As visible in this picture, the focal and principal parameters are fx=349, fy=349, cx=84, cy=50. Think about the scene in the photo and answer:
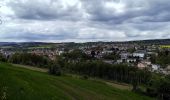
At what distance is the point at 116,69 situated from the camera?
465 ft

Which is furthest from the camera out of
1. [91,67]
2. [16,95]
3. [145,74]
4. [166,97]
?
[91,67]

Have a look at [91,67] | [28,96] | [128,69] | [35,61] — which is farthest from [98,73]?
[28,96]

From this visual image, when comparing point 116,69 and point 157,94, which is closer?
point 157,94

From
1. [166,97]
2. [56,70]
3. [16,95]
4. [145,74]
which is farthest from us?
[145,74]

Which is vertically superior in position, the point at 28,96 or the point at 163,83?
the point at 28,96

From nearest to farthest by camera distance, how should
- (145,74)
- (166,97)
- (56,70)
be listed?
1. (56,70)
2. (166,97)
3. (145,74)

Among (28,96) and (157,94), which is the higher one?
(28,96)

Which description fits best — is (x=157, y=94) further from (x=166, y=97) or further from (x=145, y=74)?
(x=145, y=74)

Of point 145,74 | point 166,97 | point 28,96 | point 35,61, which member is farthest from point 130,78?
point 28,96

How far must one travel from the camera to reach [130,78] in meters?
135

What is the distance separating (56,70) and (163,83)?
27.6m

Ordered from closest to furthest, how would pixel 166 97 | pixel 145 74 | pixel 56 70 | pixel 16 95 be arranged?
pixel 16 95, pixel 56 70, pixel 166 97, pixel 145 74

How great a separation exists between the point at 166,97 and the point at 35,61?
75.7 m

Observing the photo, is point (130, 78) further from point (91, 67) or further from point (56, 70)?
point (56, 70)
